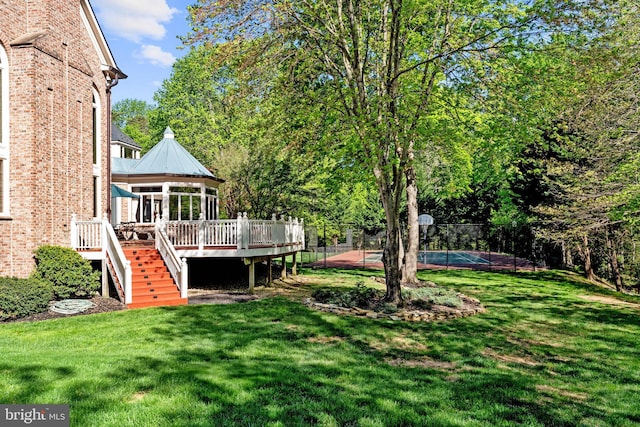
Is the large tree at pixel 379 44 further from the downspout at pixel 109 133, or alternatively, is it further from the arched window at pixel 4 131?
the downspout at pixel 109 133

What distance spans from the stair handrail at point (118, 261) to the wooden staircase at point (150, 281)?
1.11 ft

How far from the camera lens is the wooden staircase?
12.9 m

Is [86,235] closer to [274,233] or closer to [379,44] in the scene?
[274,233]

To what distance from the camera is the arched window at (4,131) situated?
40.0ft

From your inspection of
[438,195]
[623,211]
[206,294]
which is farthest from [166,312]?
[438,195]

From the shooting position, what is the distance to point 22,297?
11.1 meters

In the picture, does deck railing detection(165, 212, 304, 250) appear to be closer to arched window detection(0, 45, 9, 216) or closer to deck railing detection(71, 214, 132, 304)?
deck railing detection(71, 214, 132, 304)

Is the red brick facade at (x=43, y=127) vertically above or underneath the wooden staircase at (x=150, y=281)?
above

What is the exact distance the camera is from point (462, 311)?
40.0ft

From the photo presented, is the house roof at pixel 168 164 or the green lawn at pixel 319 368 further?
the house roof at pixel 168 164

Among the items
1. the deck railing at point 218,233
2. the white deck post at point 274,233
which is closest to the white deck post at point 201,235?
the deck railing at point 218,233

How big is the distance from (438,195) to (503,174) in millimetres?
11795

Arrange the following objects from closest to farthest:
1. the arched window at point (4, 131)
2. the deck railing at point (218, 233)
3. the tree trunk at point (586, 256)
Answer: the arched window at point (4, 131)
the deck railing at point (218, 233)
the tree trunk at point (586, 256)

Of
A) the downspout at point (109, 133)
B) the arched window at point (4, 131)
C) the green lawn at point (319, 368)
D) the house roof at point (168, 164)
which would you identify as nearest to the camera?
the green lawn at point (319, 368)
